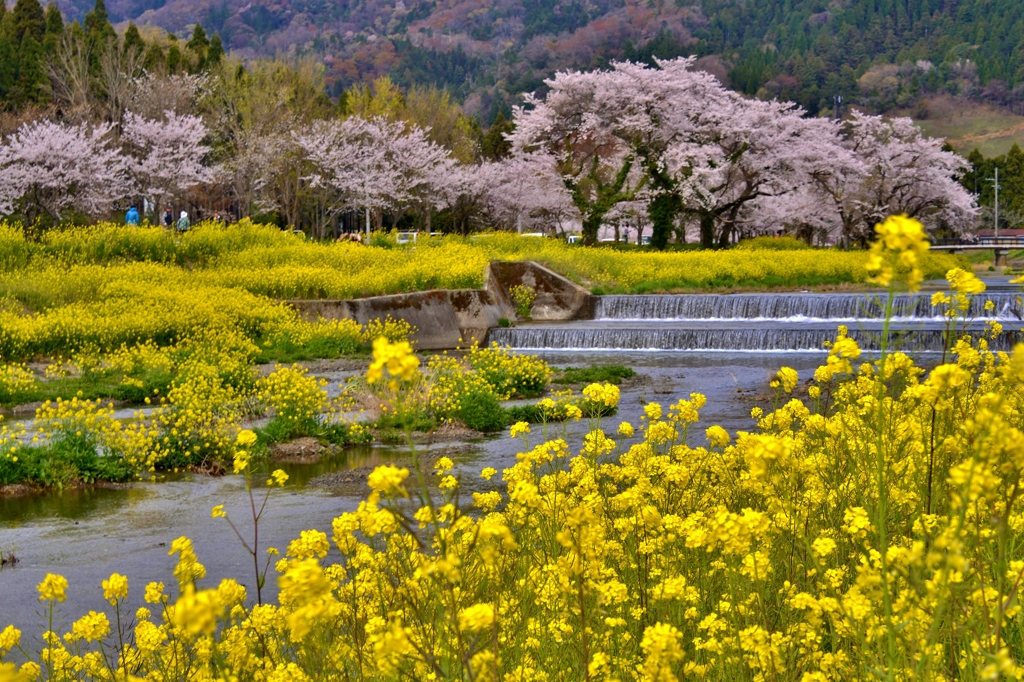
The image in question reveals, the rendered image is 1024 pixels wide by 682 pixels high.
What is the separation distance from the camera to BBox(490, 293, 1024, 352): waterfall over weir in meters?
16.8

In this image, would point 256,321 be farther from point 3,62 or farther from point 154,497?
point 3,62

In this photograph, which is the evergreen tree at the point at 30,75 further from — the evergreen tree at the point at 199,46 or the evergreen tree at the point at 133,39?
the evergreen tree at the point at 199,46

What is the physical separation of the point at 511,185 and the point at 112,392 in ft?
111

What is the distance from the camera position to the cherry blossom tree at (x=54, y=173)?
28.5 metres

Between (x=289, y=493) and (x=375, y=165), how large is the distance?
3339cm

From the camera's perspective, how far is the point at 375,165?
40719 millimetres

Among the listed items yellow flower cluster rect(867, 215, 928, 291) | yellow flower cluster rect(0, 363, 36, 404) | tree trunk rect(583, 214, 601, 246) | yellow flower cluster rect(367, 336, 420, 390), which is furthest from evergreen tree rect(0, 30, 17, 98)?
yellow flower cluster rect(867, 215, 928, 291)

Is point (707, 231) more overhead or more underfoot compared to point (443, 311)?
more overhead

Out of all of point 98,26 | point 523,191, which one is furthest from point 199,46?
point 523,191

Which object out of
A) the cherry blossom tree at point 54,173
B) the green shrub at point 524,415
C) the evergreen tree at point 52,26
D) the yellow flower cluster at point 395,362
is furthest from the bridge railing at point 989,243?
the yellow flower cluster at point 395,362

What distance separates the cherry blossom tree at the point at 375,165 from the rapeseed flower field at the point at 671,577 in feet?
112

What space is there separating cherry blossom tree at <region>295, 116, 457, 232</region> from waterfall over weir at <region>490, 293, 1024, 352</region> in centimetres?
1945

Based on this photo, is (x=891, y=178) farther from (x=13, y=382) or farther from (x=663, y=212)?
(x=13, y=382)

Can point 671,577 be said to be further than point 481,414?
No
